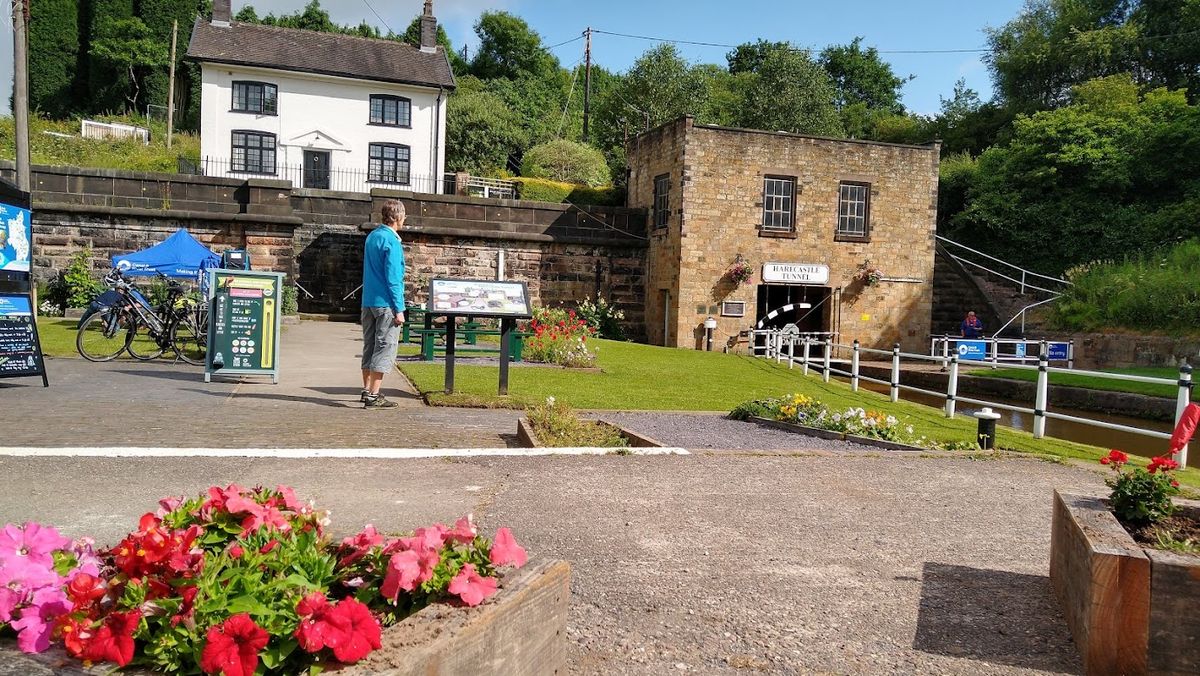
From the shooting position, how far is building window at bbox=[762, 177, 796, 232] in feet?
87.6

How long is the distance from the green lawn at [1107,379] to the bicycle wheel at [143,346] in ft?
53.3

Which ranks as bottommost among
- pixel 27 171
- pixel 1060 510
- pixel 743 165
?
pixel 1060 510

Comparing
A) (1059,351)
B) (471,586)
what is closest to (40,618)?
(471,586)

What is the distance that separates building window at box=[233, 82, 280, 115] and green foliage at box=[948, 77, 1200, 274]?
28.3 metres

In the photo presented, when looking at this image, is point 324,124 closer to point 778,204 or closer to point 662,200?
point 662,200

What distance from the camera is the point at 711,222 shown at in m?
26.1

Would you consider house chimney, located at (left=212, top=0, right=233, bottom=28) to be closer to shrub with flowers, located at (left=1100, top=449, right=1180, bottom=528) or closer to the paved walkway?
the paved walkway

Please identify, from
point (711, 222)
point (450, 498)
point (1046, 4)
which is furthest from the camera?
point (1046, 4)

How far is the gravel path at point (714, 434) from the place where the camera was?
8.64 m

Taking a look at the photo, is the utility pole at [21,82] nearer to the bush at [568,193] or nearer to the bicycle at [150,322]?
the bicycle at [150,322]

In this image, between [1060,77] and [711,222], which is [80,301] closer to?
[711,222]

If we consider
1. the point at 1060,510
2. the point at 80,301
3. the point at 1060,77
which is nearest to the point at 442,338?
the point at 80,301

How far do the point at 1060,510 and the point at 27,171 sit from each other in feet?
66.6

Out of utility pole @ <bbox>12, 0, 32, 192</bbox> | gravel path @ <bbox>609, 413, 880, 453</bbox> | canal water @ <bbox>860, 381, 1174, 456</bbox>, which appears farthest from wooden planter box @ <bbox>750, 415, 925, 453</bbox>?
utility pole @ <bbox>12, 0, 32, 192</bbox>
